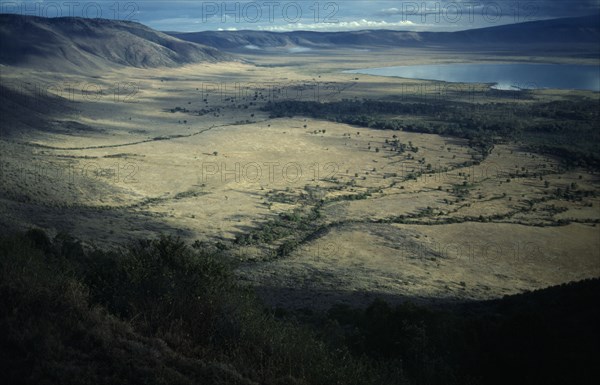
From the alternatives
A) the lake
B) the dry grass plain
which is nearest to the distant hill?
the dry grass plain

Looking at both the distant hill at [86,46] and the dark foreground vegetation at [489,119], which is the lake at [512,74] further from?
the distant hill at [86,46]

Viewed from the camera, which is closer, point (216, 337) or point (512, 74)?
point (216, 337)

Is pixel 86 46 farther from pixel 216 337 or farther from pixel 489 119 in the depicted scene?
pixel 216 337

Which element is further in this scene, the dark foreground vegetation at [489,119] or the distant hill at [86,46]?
the distant hill at [86,46]

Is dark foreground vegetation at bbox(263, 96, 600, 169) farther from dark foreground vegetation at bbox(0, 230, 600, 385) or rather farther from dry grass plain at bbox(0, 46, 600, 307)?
dark foreground vegetation at bbox(0, 230, 600, 385)

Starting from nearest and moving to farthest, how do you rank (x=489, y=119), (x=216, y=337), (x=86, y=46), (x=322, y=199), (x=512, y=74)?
(x=216, y=337)
(x=322, y=199)
(x=489, y=119)
(x=86, y=46)
(x=512, y=74)

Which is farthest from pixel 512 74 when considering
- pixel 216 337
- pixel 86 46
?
pixel 216 337

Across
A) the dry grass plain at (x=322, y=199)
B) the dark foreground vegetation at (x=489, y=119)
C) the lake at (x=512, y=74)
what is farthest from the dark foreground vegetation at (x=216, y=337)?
the lake at (x=512, y=74)
